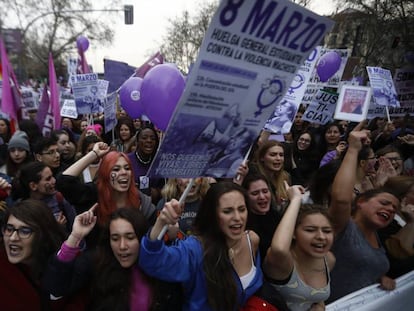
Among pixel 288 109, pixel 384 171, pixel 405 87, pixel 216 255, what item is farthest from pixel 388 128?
pixel 216 255

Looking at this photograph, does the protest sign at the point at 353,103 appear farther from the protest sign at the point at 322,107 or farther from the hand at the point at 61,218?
the hand at the point at 61,218

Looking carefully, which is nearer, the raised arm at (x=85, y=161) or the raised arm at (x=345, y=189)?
the raised arm at (x=345, y=189)

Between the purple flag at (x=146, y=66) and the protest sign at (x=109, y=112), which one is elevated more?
the purple flag at (x=146, y=66)

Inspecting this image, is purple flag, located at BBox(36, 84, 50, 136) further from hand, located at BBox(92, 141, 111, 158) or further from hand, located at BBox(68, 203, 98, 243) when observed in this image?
hand, located at BBox(68, 203, 98, 243)

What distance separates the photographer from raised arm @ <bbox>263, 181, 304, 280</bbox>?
6.69ft

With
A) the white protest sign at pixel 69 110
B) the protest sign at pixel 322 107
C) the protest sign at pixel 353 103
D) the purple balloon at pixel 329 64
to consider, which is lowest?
the white protest sign at pixel 69 110

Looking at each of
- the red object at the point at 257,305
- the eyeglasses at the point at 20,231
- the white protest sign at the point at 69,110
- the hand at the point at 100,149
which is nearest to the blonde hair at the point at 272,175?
the hand at the point at 100,149

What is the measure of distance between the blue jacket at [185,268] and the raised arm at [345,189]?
24.8 inches

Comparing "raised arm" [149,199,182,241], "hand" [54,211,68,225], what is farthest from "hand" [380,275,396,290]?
"hand" [54,211,68,225]

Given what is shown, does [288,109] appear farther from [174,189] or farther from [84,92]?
[84,92]

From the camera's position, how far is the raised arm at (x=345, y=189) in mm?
2350

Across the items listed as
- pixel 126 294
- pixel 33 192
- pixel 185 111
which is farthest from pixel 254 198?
pixel 33 192

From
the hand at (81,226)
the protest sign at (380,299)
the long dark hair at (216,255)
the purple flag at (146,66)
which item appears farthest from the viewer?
the purple flag at (146,66)

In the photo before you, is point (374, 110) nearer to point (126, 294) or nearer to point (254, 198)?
point (254, 198)
